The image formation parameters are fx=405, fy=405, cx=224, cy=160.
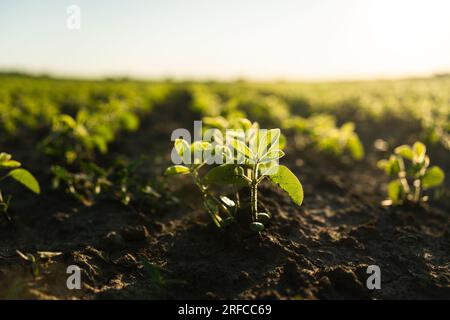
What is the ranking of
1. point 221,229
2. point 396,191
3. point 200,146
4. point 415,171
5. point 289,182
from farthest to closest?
point 396,191 → point 415,171 → point 221,229 → point 200,146 → point 289,182

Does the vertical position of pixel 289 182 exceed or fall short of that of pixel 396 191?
it exceeds it

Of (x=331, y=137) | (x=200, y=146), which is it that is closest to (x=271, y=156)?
(x=200, y=146)

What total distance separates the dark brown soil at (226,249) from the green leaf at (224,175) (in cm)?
34

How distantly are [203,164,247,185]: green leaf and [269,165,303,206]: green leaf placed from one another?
18 cm

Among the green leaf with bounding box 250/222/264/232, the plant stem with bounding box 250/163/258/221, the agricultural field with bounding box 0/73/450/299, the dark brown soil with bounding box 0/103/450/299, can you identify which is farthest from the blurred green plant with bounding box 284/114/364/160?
the green leaf with bounding box 250/222/264/232

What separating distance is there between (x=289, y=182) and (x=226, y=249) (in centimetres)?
54

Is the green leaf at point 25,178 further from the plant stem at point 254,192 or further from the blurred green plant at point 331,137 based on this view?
the blurred green plant at point 331,137

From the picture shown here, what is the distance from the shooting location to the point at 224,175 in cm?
200

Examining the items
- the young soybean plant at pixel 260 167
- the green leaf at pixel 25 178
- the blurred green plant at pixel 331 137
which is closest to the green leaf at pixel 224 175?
the young soybean plant at pixel 260 167

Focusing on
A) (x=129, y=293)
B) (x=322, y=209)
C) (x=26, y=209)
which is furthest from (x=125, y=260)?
(x=322, y=209)

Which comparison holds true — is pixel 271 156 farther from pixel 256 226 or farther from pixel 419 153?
pixel 419 153

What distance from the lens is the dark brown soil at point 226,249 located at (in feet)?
6.11

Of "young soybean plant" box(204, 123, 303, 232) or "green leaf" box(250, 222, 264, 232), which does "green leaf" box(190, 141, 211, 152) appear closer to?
"young soybean plant" box(204, 123, 303, 232)

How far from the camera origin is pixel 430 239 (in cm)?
253
